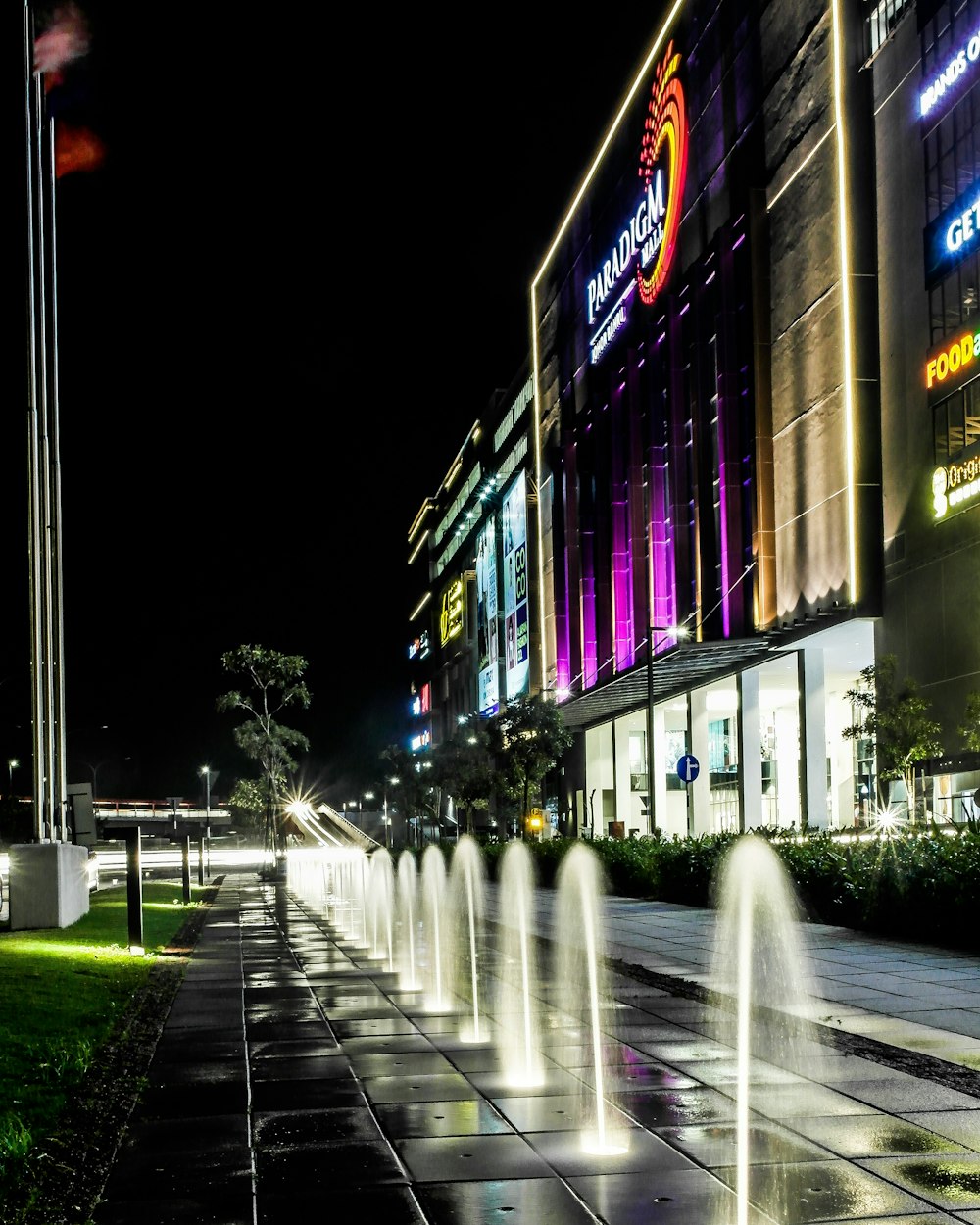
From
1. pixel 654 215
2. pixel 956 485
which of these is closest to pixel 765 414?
pixel 956 485

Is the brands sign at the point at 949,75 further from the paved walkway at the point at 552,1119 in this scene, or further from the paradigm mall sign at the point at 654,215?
the paved walkway at the point at 552,1119

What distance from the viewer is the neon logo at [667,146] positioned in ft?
182

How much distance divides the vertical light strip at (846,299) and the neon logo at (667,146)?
45.3 ft

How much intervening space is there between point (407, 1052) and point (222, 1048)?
155cm

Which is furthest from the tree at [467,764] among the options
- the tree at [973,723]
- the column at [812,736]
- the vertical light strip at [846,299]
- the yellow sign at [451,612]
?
the yellow sign at [451,612]

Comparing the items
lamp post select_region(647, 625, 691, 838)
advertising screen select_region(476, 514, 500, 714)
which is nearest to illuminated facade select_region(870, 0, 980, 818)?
lamp post select_region(647, 625, 691, 838)

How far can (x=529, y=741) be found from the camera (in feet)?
190

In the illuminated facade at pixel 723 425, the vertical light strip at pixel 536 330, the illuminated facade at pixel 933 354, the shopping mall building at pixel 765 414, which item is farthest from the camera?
the vertical light strip at pixel 536 330

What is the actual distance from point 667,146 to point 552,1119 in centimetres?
5407

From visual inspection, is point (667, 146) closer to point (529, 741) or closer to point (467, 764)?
point (529, 741)

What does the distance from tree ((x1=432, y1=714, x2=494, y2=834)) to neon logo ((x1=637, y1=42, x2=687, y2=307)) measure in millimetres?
21401

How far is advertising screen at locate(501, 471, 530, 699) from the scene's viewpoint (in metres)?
84.1

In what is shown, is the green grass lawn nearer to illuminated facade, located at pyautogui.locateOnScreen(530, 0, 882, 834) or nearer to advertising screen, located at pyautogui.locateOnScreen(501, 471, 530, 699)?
illuminated facade, located at pyautogui.locateOnScreen(530, 0, 882, 834)

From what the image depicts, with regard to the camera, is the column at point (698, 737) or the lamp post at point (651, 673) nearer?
the lamp post at point (651, 673)
